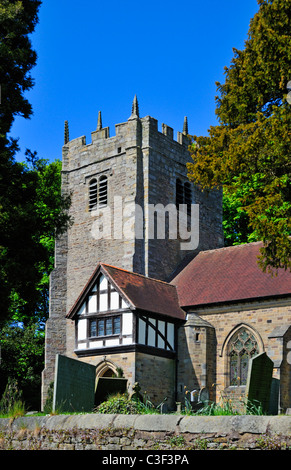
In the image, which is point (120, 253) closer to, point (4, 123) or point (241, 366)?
point (241, 366)

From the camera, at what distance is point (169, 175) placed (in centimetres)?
3259

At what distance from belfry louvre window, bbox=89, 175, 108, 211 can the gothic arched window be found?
10205 millimetres

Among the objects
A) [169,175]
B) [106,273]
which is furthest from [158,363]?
[169,175]

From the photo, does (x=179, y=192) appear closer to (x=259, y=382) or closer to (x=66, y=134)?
(x=66, y=134)

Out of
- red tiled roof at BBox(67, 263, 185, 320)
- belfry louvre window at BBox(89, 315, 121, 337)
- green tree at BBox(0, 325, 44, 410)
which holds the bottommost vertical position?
green tree at BBox(0, 325, 44, 410)

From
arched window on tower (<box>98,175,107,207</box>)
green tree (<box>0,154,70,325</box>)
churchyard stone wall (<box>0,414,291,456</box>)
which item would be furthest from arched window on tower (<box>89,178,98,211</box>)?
churchyard stone wall (<box>0,414,291,456</box>)

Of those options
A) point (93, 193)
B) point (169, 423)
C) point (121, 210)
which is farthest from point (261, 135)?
point (93, 193)

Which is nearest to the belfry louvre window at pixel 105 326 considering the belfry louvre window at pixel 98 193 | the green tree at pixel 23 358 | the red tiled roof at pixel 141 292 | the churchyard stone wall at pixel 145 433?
the red tiled roof at pixel 141 292

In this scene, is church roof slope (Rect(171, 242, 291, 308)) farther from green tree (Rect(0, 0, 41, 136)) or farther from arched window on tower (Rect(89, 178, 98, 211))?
green tree (Rect(0, 0, 41, 136))

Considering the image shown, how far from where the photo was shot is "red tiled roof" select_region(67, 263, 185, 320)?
25.0 metres

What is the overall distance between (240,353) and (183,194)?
34.3 feet

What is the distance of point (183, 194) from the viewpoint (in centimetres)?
3334

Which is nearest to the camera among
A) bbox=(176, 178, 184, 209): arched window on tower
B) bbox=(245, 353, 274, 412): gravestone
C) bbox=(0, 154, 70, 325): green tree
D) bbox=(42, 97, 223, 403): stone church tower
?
bbox=(245, 353, 274, 412): gravestone

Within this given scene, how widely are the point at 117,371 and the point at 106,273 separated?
3.96m
